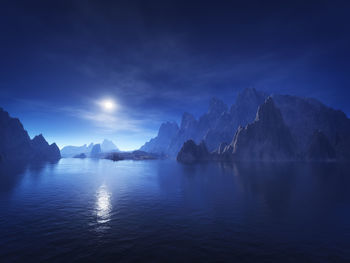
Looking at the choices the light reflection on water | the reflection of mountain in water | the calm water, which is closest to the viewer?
the calm water

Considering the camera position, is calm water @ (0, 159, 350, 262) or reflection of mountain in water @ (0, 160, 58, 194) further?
reflection of mountain in water @ (0, 160, 58, 194)

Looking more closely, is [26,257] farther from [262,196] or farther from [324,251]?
[262,196]

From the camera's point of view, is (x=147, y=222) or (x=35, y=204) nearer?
(x=147, y=222)

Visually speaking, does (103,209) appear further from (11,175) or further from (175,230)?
(11,175)

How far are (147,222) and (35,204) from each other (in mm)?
26403

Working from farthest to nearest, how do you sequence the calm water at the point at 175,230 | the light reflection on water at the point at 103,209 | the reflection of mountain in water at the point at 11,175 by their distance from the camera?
the reflection of mountain in water at the point at 11,175 < the light reflection on water at the point at 103,209 < the calm water at the point at 175,230

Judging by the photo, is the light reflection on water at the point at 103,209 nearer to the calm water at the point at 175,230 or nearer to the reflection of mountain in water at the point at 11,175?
the calm water at the point at 175,230

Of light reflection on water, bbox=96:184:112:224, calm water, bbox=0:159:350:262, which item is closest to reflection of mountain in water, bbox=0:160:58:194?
calm water, bbox=0:159:350:262

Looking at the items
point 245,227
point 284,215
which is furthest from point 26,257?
point 284,215

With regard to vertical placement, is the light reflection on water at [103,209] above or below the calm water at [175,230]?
below

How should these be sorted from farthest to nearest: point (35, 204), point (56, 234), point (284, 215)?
point (35, 204)
point (284, 215)
point (56, 234)

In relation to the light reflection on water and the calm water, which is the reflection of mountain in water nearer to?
the calm water

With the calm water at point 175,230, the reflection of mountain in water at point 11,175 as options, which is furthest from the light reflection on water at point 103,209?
the reflection of mountain in water at point 11,175

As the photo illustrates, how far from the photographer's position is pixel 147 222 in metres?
Result: 25.4
